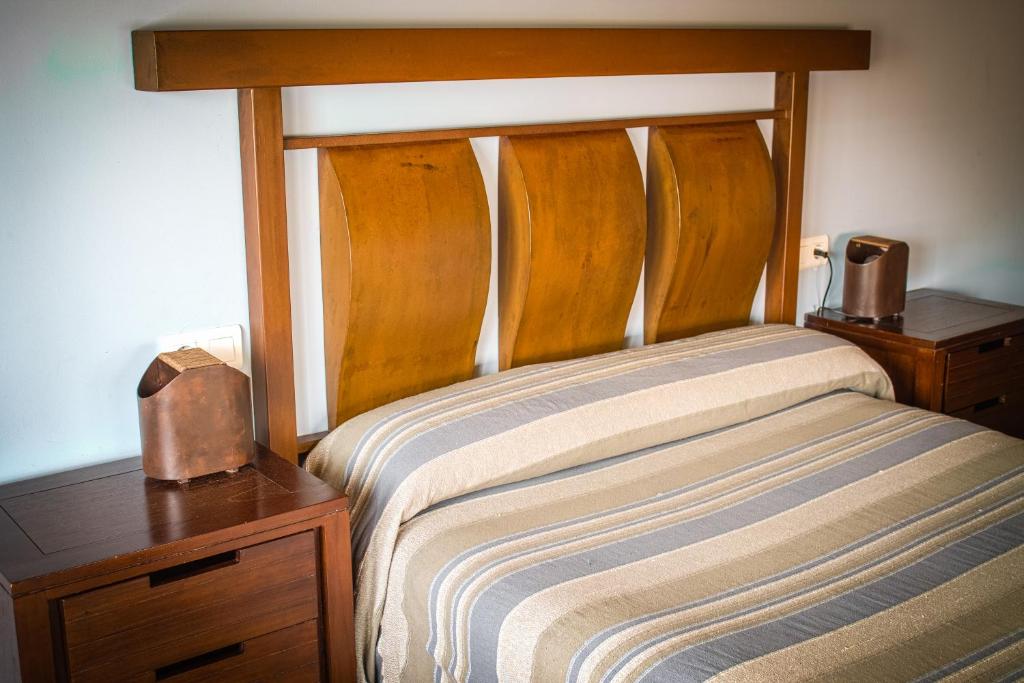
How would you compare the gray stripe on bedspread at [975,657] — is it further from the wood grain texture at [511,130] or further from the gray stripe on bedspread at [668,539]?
the wood grain texture at [511,130]

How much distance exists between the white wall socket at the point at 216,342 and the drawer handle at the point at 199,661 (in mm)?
496

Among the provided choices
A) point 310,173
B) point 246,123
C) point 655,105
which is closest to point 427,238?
point 310,173

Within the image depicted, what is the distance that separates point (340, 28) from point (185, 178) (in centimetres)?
39

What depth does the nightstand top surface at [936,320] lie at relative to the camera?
8.84 feet

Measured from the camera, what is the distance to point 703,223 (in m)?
2.55

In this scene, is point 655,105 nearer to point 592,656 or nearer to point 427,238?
point 427,238

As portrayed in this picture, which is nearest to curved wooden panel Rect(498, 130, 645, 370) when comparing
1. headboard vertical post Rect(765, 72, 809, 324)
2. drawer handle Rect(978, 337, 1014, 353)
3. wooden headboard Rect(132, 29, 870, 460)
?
wooden headboard Rect(132, 29, 870, 460)

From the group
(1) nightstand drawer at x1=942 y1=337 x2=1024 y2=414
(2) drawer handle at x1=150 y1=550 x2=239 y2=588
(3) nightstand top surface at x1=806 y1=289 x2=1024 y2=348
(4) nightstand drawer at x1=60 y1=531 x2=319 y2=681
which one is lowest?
(4) nightstand drawer at x1=60 y1=531 x2=319 y2=681

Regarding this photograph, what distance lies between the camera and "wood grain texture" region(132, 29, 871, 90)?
181cm

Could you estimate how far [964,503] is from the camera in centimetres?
196

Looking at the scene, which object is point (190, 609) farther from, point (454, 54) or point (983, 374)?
point (983, 374)

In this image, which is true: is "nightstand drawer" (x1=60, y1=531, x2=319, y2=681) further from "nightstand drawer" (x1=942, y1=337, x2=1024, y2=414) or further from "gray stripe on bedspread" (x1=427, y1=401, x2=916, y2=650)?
"nightstand drawer" (x1=942, y1=337, x2=1024, y2=414)

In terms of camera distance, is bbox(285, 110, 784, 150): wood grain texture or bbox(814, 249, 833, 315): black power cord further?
bbox(814, 249, 833, 315): black power cord

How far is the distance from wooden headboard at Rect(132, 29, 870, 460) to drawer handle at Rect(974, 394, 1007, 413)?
1.91 ft
